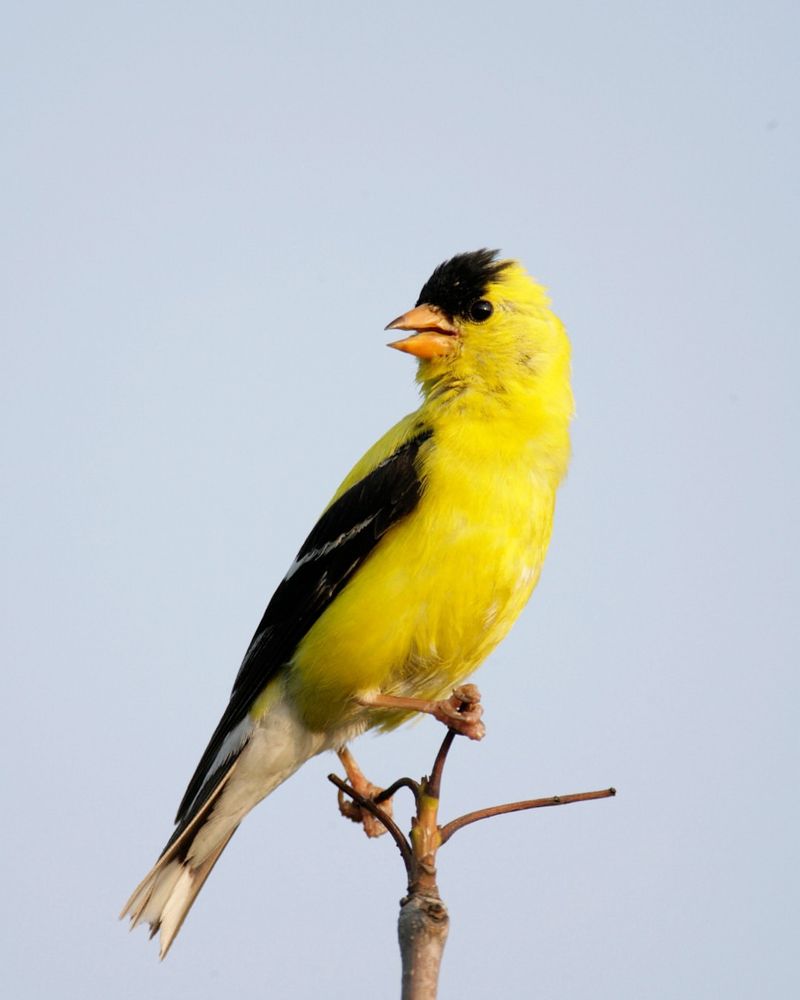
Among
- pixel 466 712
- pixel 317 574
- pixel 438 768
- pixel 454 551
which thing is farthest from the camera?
pixel 317 574

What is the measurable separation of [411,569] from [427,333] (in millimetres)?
1405

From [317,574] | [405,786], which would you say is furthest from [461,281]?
[405,786]

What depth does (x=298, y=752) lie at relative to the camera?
557 cm

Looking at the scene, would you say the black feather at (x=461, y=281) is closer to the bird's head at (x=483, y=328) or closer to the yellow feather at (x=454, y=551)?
the bird's head at (x=483, y=328)

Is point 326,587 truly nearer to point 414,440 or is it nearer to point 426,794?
point 414,440

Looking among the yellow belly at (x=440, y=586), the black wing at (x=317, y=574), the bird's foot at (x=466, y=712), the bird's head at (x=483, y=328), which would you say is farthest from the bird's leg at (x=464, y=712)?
the bird's head at (x=483, y=328)

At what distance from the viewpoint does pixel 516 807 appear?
129 inches

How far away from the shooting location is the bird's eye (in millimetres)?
5949

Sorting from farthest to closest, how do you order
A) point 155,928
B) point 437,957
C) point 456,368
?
point 456,368 → point 155,928 → point 437,957

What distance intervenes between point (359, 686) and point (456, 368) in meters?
1.60

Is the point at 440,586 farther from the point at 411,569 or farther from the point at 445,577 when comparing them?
the point at 411,569

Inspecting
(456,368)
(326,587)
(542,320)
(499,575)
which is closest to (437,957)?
(499,575)

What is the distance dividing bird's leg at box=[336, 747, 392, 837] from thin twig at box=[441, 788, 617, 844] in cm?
154

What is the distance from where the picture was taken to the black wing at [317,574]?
17.3 feet
